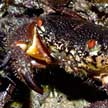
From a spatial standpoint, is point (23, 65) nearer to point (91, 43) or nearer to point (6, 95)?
point (91, 43)

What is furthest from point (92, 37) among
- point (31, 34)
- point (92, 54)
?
point (31, 34)

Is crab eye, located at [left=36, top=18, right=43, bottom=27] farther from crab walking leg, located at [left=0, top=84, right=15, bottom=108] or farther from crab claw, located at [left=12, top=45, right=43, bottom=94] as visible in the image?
crab walking leg, located at [left=0, top=84, right=15, bottom=108]

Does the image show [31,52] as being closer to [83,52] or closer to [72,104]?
[83,52]

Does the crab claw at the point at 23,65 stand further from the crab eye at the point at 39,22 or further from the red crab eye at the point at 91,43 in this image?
the red crab eye at the point at 91,43

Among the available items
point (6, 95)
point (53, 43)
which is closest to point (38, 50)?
point (53, 43)

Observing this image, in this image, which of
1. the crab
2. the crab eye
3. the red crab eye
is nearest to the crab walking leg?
the crab

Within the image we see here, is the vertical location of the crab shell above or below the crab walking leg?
above
